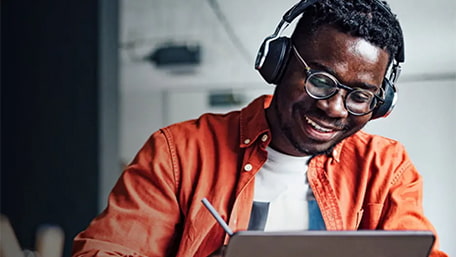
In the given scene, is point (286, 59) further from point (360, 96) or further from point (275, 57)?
point (360, 96)

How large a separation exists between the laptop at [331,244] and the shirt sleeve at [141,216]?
13.1 inches

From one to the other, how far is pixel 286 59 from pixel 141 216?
422 mm

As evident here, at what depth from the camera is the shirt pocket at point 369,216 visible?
120cm

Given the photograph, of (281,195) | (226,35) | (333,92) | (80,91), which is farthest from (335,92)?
(80,91)

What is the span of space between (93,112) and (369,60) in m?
1.70

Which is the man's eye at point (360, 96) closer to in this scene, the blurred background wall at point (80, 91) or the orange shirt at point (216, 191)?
the orange shirt at point (216, 191)

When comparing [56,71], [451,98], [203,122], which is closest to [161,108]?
[56,71]

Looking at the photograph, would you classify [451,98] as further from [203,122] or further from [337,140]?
[203,122]

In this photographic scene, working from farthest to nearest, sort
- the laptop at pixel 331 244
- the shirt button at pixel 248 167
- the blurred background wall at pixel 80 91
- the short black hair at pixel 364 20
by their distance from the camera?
the blurred background wall at pixel 80 91, the shirt button at pixel 248 167, the short black hair at pixel 364 20, the laptop at pixel 331 244

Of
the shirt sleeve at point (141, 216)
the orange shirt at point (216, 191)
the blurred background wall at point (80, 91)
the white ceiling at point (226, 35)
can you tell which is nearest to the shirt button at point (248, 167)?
the orange shirt at point (216, 191)

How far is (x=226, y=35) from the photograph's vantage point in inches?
92.2

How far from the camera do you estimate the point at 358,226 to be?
122cm

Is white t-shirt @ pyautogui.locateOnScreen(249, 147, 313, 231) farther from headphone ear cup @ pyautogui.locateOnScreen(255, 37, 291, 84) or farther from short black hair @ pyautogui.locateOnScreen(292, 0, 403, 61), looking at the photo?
short black hair @ pyautogui.locateOnScreen(292, 0, 403, 61)

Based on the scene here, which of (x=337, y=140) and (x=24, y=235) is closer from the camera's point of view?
(x=337, y=140)
